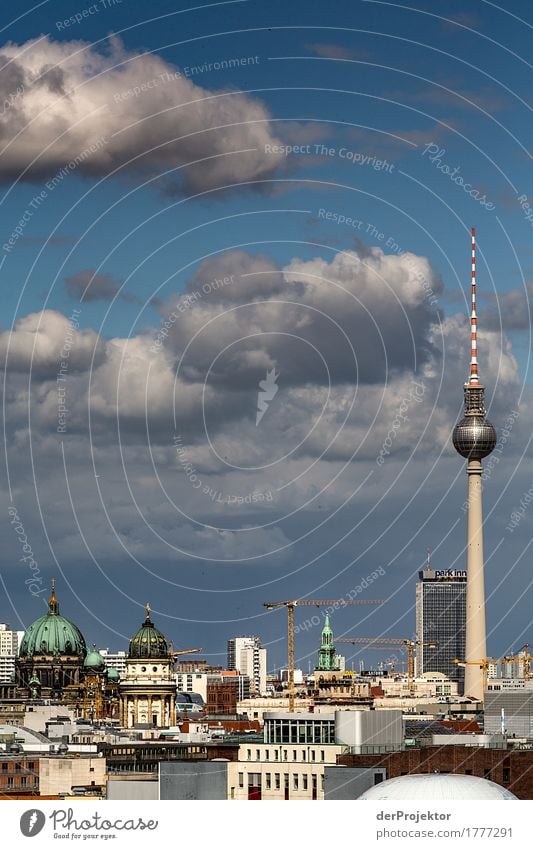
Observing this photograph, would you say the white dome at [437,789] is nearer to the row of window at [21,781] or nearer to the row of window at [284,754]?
the row of window at [284,754]

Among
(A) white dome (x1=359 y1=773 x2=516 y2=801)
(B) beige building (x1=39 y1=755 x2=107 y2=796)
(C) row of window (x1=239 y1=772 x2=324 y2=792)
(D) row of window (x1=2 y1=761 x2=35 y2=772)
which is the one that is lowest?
(A) white dome (x1=359 y1=773 x2=516 y2=801)

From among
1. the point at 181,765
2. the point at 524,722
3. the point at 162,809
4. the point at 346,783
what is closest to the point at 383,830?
the point at 162,809

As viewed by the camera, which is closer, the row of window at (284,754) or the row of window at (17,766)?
the row of window at (284,754)

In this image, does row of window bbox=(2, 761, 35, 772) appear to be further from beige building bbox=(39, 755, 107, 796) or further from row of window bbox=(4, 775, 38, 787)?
beige building bbox=(39, 755, 107, 796)

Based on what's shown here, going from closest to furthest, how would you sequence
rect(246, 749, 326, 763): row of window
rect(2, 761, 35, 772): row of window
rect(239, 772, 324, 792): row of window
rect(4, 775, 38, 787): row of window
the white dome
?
the white dome → rect(239, 772, 324, 792): row of window → rect(246, 749, 326, 763): row of window → rect(4, 775, 38, 787): row of window → rect(2, 761, 35, 772): row of window

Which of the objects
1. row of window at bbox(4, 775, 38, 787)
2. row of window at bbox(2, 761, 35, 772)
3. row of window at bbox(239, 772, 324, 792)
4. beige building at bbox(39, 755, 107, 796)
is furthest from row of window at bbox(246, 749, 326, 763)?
row of window at bbox(2, 761, 35, 772)

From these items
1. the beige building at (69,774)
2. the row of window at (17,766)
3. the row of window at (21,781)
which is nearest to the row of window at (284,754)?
the beige building at (69,774)

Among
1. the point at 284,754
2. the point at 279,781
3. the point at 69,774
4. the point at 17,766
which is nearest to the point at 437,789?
the point at 279,781

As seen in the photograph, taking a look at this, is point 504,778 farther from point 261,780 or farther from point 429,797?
point 429,797
